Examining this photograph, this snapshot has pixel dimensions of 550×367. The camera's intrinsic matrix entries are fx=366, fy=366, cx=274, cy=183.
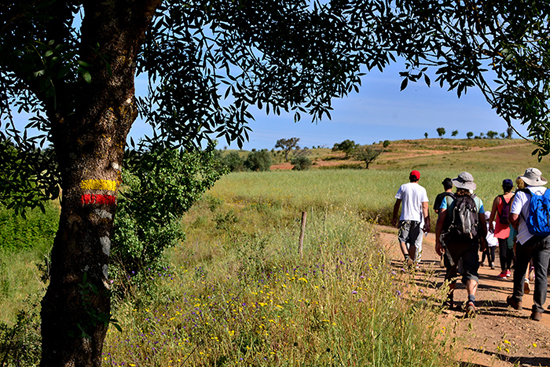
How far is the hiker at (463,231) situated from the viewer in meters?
5.62

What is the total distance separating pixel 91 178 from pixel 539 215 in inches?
239

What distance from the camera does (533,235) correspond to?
5.59 meters

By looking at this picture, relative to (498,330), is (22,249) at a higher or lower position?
lower

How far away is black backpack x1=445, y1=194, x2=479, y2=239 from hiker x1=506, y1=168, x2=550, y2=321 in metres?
0.76

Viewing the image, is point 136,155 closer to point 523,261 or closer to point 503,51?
point 503,51

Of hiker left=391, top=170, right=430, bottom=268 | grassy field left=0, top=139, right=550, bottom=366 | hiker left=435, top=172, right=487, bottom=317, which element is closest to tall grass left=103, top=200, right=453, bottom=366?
grassy field left=0, top=139, right=550, bottom=366

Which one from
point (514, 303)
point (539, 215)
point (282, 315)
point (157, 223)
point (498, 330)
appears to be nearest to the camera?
point (282, 315)

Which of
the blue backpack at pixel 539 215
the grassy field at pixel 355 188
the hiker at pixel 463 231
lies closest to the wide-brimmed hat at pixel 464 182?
the hiker at pixel 463 231

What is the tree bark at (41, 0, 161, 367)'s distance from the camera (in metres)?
2.39

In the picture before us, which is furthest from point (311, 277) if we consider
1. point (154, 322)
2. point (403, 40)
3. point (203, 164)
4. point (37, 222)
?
point (37, 222)

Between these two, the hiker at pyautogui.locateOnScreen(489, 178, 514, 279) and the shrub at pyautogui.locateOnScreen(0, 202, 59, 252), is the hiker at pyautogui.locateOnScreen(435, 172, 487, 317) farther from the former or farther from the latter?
the shrub at pyautogui.locateOnScreen(0, 202, 59, 252)

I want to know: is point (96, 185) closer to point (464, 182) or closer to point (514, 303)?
point (464, 182)

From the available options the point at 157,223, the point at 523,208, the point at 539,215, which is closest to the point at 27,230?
the point at 157,223

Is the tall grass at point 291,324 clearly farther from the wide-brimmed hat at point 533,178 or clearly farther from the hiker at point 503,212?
the hiker at point 503,212
